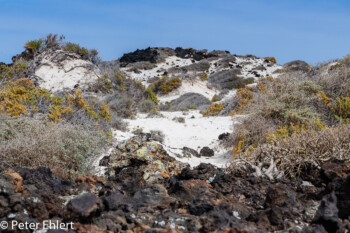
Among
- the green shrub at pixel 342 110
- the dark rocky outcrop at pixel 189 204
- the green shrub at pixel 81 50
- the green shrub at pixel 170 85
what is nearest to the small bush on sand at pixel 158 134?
the dark rocky outcrop at pixel 189 204

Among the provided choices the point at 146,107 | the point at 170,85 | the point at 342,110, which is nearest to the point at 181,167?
the point at 342,110

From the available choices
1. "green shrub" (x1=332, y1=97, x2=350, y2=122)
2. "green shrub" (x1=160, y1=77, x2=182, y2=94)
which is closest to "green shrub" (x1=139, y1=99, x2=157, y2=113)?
"green shrub" (x1=160, y1=77, x2=182, y2=94)

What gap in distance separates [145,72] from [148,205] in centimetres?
3360

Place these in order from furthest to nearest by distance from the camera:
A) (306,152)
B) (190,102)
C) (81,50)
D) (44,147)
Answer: (190,102), (81,50), (44,147), (306,152)

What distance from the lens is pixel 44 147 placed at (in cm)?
525

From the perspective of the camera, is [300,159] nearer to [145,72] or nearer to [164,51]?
[145,72]

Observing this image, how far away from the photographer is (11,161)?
4.89 meters

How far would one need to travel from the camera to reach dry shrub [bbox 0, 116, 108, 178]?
4.96m

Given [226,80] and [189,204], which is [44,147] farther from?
[226,80]

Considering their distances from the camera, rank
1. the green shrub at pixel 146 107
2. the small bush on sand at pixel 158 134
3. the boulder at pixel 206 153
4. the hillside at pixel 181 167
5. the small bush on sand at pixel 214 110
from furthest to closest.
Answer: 1. the green shrub at pixel 146 107
2. the small bush on sand at pixel 214 110
3. the small bush on sand at pixel 158 134
4. the boulder at pixel 206 153
5. the hillside at pixel 181 167

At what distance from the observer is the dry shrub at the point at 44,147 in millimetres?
4965

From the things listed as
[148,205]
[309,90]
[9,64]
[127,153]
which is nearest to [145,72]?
[9,64]

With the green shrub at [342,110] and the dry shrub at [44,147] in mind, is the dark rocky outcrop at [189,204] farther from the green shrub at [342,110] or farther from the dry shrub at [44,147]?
the green shrub at [342,110]

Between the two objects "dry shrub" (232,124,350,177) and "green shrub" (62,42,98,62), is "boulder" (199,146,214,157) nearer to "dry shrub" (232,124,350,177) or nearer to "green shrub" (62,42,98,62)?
"dry shrub" (232,124,350,177)
